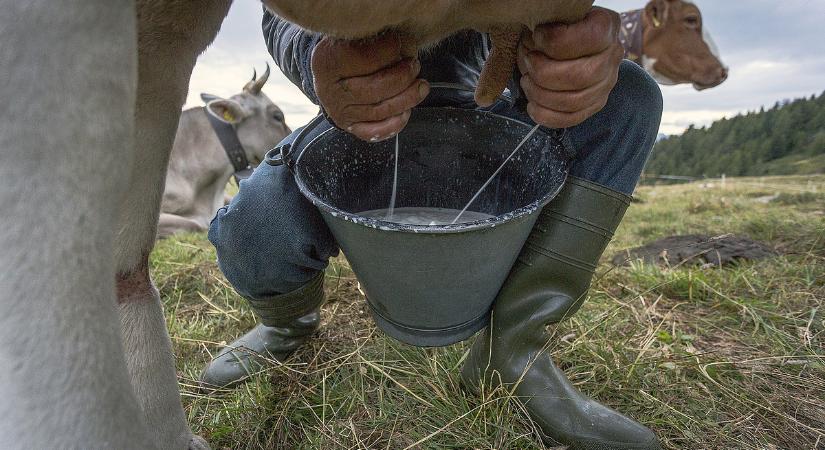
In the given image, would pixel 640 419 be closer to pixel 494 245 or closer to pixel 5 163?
pixel 494 245

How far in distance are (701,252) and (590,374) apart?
1.11 meters

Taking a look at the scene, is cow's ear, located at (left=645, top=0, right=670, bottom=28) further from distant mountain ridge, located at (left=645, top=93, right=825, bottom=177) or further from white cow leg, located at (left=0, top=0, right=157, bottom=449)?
distant mountain ridge, located at (left=645, top=93, right=825, bottom=177)

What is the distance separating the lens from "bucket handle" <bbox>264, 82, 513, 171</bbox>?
40.0 inches

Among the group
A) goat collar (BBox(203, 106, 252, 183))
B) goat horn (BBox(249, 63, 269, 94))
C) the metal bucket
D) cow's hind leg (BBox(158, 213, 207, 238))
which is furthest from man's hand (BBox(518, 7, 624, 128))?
goat horn (BBox(249, 63, 269, 94))

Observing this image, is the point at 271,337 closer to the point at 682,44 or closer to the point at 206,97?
the point at 206,97

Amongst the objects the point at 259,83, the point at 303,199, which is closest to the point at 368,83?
the point at 303,199

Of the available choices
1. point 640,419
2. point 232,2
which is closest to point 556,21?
point 232,2

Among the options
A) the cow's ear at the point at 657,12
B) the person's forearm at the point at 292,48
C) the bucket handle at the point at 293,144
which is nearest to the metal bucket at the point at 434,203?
the bucket handle at the point at 293,144

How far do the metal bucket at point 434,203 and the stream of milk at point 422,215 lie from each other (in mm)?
33

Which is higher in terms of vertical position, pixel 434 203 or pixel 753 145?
pixel 434 203

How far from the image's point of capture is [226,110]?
405 cm

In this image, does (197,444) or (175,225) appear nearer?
(197,444)

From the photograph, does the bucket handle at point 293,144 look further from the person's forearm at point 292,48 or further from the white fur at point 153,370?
the white fur at point 153,370

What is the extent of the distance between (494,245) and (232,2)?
0.57m
